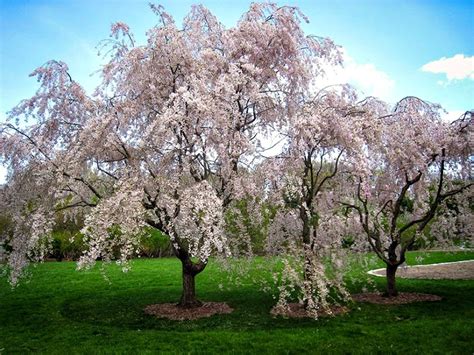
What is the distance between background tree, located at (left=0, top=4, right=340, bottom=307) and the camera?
9.92 m

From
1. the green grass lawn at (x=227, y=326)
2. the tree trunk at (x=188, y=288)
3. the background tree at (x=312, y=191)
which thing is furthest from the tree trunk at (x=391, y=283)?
the tree trunk at (x=188, y=288)

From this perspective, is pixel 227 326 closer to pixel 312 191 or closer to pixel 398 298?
pixel 312 191

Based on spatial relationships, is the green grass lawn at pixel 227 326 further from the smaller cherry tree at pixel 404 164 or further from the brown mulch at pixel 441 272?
the smaller cherry tree at pixel 404 164

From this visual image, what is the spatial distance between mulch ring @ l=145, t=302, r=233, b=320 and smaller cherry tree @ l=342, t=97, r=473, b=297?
5.24 meters

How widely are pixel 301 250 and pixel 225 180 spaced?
3054 mm

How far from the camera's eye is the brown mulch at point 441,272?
A: 17203 mm

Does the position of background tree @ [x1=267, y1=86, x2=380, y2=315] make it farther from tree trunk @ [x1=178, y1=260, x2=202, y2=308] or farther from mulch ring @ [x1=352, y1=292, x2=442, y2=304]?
tree trunk @ [x1=178, y1=260, x2=202, y2=308]

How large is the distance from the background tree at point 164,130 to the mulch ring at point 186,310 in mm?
383

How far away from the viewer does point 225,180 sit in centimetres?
1184

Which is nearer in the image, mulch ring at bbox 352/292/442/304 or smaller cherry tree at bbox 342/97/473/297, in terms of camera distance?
smaller cherry tree at bbox 342/97/473/297

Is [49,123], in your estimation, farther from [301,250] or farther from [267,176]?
[301,250]

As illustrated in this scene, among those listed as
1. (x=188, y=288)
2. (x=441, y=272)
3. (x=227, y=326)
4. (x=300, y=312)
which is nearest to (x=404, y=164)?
(x=300, y=312)

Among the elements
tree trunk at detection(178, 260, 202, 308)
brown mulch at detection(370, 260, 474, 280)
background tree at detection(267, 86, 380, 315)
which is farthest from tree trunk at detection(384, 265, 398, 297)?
tree trunk at detection(178, 260, 202, 308)

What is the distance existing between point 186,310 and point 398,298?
6.74 m
